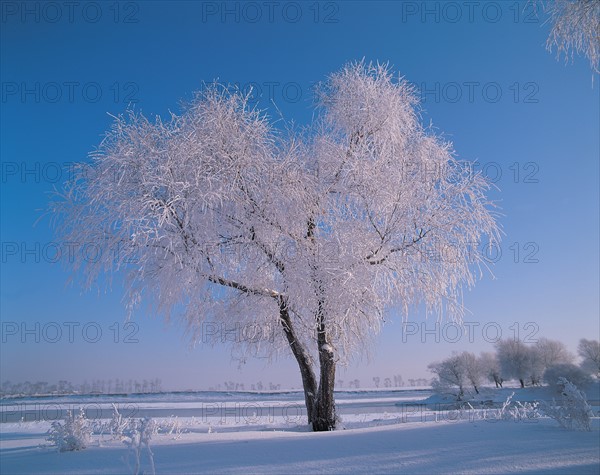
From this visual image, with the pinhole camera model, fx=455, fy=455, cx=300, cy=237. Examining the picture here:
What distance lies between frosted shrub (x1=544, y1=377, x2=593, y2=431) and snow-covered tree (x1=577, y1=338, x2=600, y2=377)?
55.4 metres

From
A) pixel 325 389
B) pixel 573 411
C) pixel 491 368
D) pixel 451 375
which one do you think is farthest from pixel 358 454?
pixel 491 368

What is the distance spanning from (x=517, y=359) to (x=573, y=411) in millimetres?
63687

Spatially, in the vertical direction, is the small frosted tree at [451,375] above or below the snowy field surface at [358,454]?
below

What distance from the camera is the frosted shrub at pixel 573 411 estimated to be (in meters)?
6.55

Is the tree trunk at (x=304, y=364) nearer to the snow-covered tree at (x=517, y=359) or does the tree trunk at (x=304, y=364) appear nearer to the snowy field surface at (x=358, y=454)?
the snowy field surface at (x=358, y=454)

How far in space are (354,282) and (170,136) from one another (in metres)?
4.93

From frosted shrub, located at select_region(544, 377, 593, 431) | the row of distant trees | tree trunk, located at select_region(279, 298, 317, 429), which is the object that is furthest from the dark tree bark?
the row of distant trees

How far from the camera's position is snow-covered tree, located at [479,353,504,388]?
67.4m

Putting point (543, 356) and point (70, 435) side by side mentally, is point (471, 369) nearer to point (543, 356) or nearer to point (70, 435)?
point (543, 356)

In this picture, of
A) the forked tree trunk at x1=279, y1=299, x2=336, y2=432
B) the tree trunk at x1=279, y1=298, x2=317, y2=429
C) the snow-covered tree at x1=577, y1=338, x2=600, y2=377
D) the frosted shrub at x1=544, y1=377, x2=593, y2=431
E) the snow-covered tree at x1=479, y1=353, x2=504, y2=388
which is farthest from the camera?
the snow-covered tree at x1=479, y1=353, x2=504, y2=388

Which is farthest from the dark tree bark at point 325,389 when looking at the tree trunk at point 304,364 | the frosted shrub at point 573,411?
the frosted shrub at point 573,411

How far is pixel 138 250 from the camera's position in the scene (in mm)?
9141

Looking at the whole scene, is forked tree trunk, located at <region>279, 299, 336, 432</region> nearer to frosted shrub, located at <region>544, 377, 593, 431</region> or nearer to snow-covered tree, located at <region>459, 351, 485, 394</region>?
frosted shrub, located at <region>544, 377, 593, 431</region>

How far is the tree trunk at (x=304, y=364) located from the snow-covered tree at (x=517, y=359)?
195 ft
